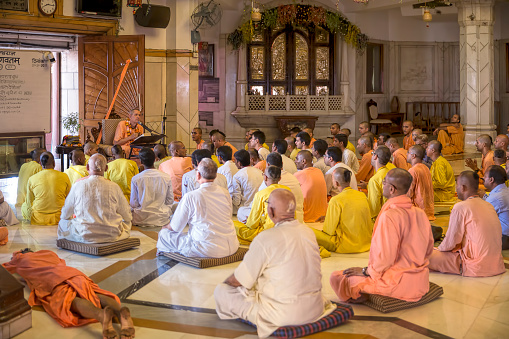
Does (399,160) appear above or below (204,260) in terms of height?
above

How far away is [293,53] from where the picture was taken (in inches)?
687

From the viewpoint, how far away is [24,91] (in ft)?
34.8

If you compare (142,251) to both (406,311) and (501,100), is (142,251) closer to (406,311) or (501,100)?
(406,311)

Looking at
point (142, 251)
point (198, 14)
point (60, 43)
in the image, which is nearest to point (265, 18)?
point (198, 14)

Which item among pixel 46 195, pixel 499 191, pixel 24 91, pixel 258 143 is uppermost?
pixel 24 91

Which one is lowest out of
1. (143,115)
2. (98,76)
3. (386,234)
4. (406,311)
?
(406,311)

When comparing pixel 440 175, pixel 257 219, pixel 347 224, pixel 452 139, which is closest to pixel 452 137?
pixel 452 139

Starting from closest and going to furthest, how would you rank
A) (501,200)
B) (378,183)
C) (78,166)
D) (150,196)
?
1. (501,200)
2. (378,183)
3. (150,196)
4. (78,166)

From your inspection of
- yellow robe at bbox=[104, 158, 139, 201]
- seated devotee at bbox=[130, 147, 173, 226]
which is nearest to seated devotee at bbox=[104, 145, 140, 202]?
yellow robe at bbox=[104, 158, 139, 201]

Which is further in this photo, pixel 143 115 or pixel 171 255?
pixel 143 115

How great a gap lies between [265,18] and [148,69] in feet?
16.3

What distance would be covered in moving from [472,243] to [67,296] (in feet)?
11.0

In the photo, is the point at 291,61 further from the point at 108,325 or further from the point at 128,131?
the point at 108,325

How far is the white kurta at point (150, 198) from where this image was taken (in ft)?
24.9
